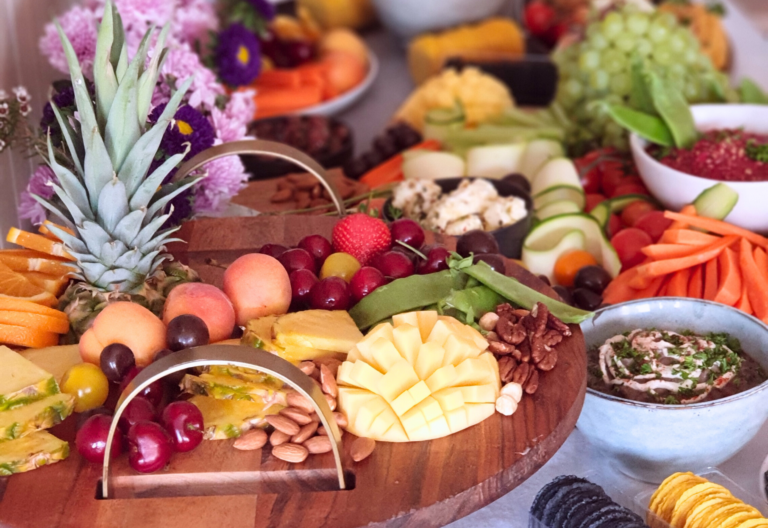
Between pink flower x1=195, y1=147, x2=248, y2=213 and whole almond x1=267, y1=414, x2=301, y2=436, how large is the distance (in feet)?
2.32

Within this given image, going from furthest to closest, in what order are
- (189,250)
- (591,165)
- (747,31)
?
(747,31) → (591,165) → (189,250)

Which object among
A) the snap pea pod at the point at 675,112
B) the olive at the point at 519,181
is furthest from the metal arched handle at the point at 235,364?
the snap pea pod at the point at 675,112

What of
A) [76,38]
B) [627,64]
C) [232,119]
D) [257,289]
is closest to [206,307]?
[257,289]

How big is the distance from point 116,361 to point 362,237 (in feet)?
1.44

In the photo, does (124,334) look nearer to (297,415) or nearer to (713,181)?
(297,415)

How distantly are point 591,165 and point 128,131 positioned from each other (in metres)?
1.33

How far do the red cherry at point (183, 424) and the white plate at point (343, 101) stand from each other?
172 cm

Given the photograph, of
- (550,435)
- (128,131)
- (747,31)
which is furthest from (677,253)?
(747,31)

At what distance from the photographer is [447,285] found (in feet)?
3.63

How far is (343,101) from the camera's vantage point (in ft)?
8.81

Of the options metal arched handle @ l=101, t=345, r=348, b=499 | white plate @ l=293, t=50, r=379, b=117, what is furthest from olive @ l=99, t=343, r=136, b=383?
white plate @ l=293, t=50, r=379, b=117

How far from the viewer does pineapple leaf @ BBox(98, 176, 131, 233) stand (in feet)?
3.27

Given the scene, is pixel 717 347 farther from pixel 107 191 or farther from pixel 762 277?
pixel 107 191

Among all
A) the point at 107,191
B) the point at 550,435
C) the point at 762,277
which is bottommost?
the point at 762,277
